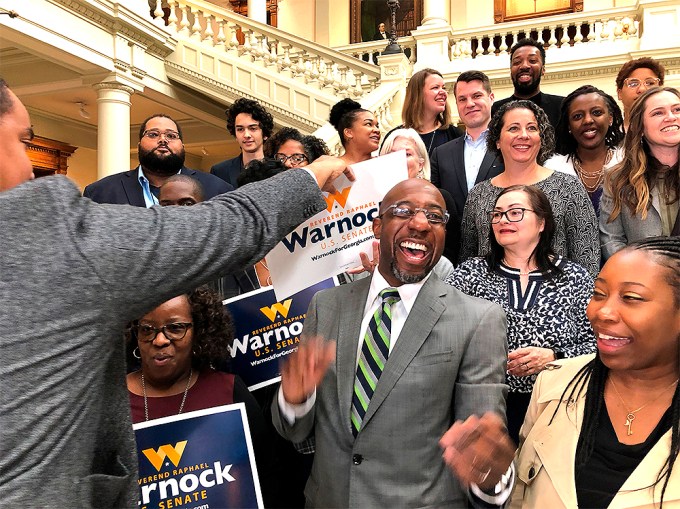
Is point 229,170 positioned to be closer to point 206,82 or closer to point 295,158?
point 295,158

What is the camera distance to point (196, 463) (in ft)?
6.70

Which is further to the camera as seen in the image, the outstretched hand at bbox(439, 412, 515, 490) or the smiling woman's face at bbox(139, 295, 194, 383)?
the smiling woman's face at bbox(139, 295, 194, 383)

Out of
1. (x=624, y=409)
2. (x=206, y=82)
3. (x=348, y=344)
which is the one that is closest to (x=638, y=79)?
(x=624, y=409)

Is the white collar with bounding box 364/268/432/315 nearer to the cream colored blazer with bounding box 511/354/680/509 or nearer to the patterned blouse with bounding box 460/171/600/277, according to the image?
the cream colored blazer with bounding box 511/354/680/509

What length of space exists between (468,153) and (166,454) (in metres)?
2.76

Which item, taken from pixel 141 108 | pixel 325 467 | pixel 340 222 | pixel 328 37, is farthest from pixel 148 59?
pixel 325 467

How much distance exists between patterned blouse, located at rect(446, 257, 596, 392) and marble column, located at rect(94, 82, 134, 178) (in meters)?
7.97

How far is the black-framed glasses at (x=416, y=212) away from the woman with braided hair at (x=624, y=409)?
54 cm

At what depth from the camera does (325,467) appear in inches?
75.7

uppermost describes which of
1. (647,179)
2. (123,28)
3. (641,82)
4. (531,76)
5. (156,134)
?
(123,28)

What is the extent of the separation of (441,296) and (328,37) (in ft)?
47.8

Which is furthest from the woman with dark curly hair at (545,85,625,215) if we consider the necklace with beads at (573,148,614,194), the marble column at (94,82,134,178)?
the marble column at (94,82,134,178)

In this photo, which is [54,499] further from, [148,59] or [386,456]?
[148,59]

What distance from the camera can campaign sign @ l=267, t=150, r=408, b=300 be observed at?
2320mm
